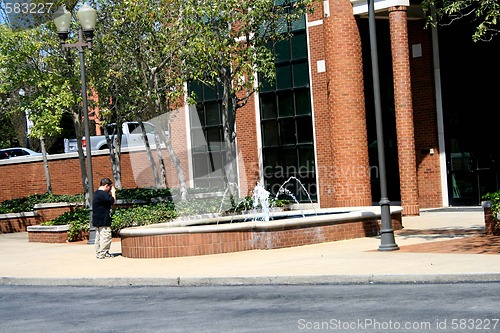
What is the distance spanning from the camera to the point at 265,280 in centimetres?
1442

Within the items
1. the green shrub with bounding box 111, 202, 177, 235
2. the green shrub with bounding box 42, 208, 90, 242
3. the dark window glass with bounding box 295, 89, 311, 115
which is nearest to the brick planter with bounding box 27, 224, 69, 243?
the green shrub with bounding box 42, 208, 90, 242

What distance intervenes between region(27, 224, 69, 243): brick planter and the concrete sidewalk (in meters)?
2.92

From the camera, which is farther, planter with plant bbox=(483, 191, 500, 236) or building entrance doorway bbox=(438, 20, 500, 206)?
building entrance doorway bbox=(438, 20, 500, 206)

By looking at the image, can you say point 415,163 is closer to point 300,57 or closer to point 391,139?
point 391,139

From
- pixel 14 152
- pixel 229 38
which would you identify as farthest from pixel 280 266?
pixel 14 152

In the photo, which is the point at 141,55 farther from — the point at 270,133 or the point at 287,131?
the point at 270,133

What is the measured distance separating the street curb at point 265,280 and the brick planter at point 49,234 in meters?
8.38

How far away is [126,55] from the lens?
95.4 feet

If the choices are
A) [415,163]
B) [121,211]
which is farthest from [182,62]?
[415,163]

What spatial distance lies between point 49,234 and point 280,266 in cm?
1183

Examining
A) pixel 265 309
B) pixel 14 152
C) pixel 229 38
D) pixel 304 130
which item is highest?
pixel 229 38

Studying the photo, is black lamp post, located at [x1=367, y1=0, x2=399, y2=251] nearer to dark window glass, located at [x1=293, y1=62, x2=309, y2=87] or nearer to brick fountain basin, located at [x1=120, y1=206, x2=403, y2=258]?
brick fountain basin, located at [x1=120, y1=206, x2=403, y2=258]

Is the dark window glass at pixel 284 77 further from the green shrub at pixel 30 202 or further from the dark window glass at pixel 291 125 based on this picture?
the green shrub at pixel 30 202

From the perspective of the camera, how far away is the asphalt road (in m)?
9.95
